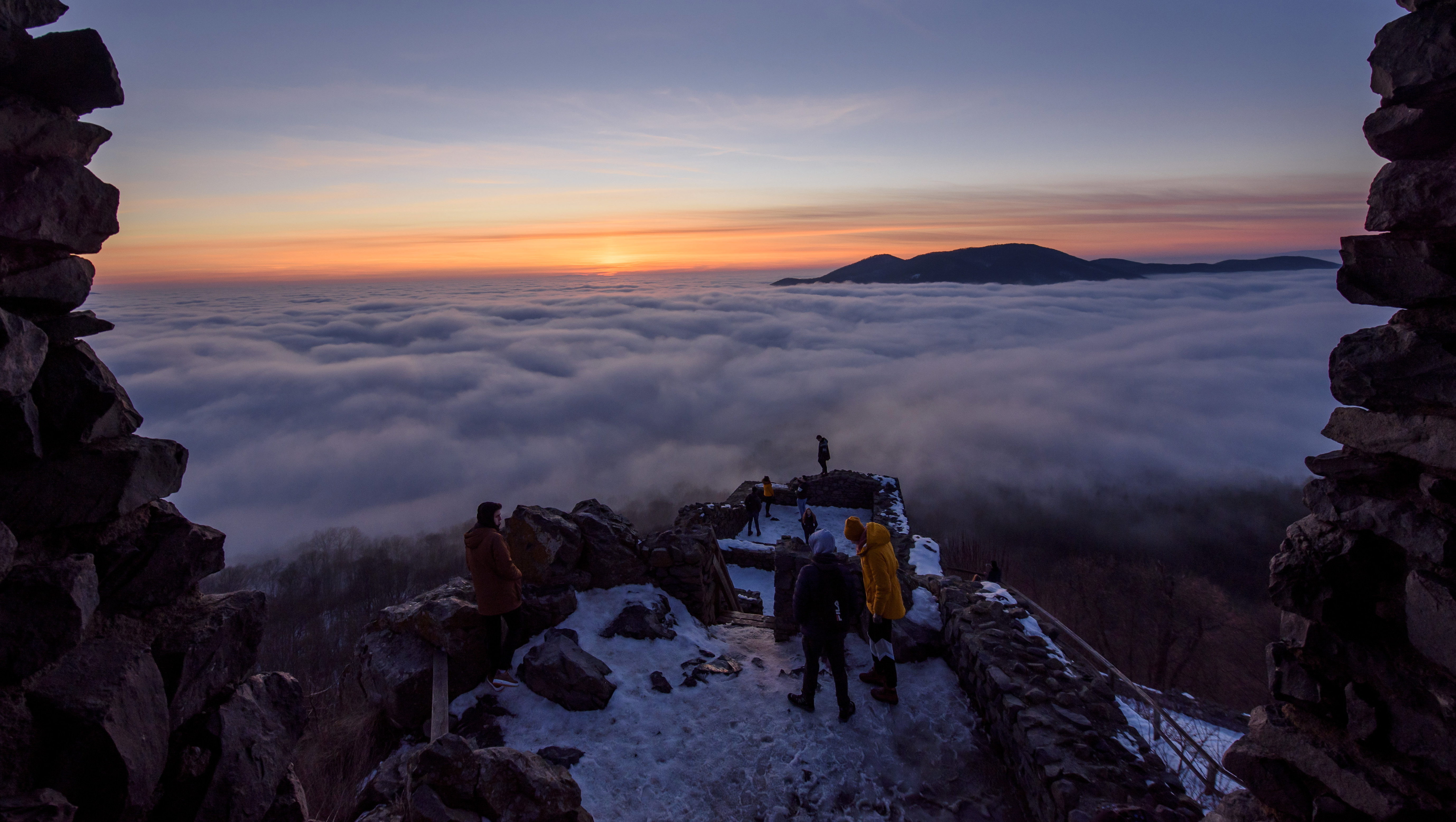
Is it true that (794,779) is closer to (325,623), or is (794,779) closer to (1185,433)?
(325,623)

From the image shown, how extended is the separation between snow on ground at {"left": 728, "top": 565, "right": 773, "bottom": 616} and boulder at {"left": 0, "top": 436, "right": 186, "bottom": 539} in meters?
13.3

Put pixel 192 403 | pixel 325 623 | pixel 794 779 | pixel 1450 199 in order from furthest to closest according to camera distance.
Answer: pixel 192 403, pixel 325 623, pixel 794 779, pixel 1450 199

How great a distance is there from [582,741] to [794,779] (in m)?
2.04

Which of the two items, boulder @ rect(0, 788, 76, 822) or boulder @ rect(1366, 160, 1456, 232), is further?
boulder @ rect(1366, 160, 1456, 232)

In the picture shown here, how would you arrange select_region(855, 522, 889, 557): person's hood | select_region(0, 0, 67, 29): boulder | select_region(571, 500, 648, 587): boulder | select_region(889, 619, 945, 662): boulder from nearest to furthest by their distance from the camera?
1. select_region(0, 0, 67, 29): boulder
2. select_region(855, 522, 889, 557): person's hood
3. select_region(889, 619, 945, 662): boulder
4. select_region(571, 500, 648, 587): boulder

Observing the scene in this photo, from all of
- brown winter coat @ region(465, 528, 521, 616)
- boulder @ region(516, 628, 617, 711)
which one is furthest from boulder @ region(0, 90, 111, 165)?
boulder @ region(516, 628, 617, 711)

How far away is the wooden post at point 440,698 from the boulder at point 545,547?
1635 mm

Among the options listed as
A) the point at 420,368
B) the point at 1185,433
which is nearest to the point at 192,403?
the point at 420,368

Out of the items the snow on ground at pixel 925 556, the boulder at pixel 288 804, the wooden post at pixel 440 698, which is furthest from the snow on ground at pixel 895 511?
the boulder at pixel 288 804

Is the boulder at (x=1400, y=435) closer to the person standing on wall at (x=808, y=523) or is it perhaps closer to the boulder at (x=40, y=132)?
the boulder at (x=40, y=132)

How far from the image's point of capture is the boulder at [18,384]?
2408 millimetres

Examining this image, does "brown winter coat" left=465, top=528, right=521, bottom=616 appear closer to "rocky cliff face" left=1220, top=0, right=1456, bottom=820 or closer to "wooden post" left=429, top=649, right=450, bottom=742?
"wooden post" left=429, top=649, right=450, bottom=742

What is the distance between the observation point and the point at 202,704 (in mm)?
3146

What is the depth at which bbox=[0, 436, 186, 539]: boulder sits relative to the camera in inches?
102
